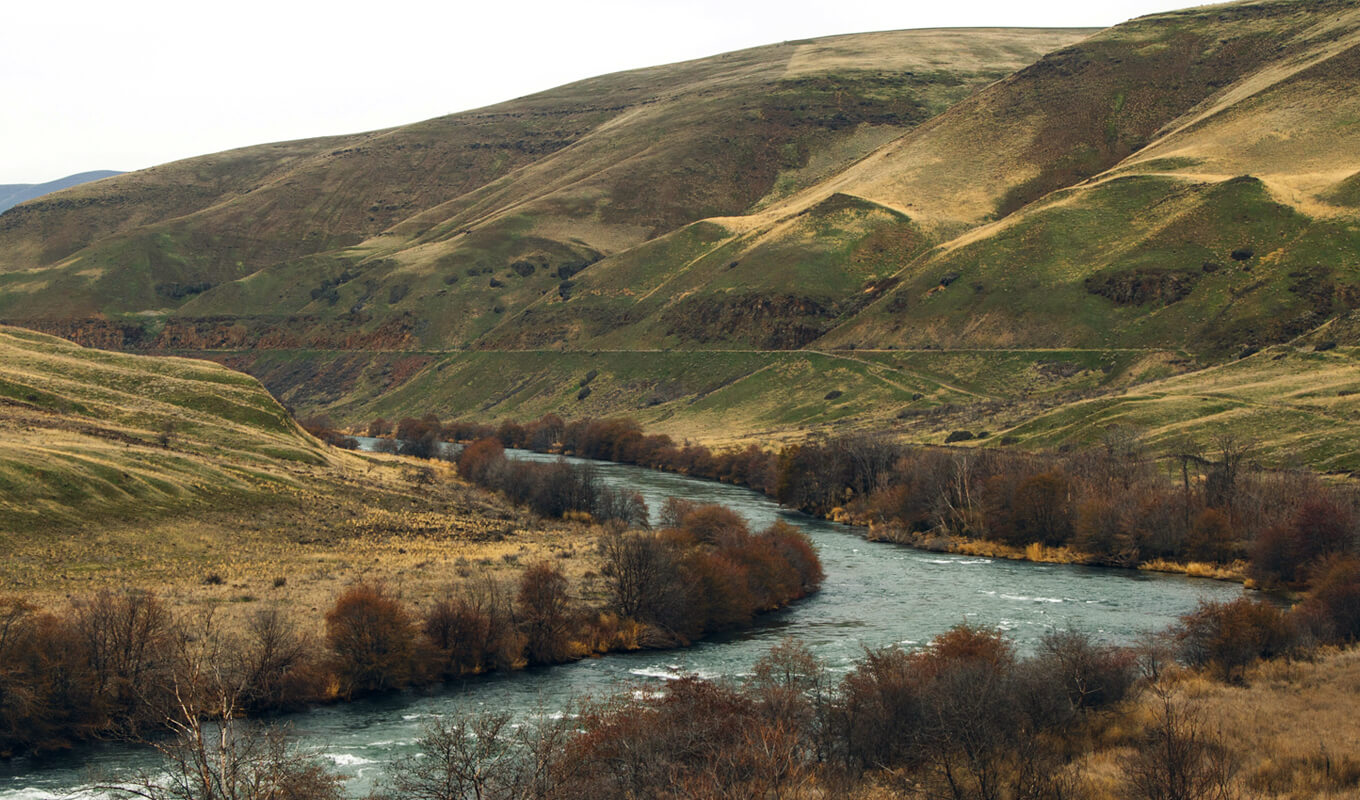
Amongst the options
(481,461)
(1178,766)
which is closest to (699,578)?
(1178,766)

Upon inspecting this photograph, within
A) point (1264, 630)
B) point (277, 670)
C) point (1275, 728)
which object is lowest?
point (1264, 630)

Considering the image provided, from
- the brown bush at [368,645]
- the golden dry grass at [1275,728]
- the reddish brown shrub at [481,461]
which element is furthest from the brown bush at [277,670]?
the reddish brown shrub at [481,461]

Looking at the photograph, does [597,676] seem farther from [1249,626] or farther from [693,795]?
[1249,626]

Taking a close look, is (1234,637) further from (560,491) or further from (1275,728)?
(560,491)

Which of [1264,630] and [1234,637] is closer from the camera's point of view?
[1234,637]

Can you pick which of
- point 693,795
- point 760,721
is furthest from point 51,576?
point 693,795

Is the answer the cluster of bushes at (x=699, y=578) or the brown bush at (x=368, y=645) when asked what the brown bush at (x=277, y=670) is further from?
the cluster of bushes at (x=699, y=578)

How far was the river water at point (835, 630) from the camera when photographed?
113 ft

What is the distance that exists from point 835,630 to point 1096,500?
29.1 metres

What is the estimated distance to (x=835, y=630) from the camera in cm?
5200

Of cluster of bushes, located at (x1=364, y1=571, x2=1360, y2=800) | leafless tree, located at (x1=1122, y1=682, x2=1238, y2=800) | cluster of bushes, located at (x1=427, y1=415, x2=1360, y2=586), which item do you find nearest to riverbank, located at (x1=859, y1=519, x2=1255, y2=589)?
cluster of bushes, located at (x1=427, y1=415, x2=1360, y2=586)

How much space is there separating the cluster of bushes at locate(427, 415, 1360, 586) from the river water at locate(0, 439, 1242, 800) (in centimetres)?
385

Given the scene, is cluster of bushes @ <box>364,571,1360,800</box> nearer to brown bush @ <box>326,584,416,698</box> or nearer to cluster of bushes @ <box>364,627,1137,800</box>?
cluster of bushes @ <box>364,627,1137,800</box>

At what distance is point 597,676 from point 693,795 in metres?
21.7
